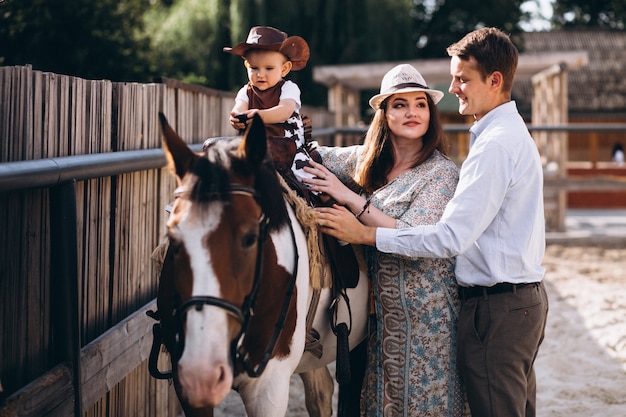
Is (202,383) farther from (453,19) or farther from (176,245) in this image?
(453,19)

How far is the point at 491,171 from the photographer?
96.9 inches

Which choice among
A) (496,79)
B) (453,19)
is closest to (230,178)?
(496,79)

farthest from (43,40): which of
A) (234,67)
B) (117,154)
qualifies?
(117,154)

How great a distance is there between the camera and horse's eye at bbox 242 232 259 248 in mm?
1933

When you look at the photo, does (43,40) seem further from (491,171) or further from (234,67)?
(491,171)

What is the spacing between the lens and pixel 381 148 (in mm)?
2936

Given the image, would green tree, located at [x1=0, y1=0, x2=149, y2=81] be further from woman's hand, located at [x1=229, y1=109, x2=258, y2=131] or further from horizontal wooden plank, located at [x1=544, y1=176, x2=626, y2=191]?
woman's hand, located at [x1=229, y1=109, x2=258, y2=131]

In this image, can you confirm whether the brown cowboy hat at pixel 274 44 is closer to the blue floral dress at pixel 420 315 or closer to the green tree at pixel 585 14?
the blue floral dress at pixel 420 315

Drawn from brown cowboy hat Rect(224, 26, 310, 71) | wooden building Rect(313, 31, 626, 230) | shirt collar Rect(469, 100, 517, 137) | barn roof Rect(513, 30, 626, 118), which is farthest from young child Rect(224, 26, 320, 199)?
barn roof Rect(513, 30, 626, 118)

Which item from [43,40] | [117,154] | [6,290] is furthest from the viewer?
[43,40]

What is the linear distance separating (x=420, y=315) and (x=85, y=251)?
1.31 metres

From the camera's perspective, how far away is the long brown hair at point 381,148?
2.89 m

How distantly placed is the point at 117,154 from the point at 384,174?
43.6 inches

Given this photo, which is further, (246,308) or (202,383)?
(246,308)
